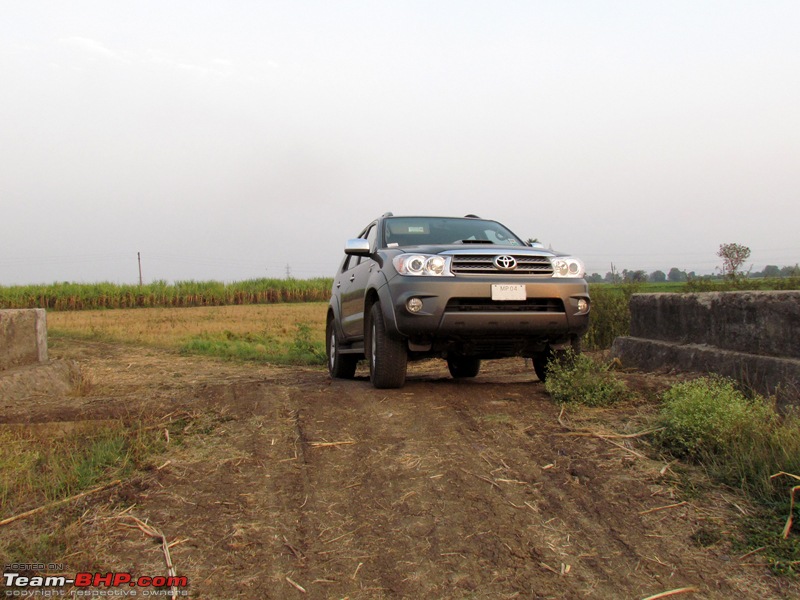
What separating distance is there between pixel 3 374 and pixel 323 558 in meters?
5.20

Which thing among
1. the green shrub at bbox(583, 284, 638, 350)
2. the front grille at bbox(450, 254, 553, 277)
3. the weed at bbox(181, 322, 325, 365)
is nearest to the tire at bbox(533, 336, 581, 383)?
the front grille at bbox(450, 254, 553, 277)

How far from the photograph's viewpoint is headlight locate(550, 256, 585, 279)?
5.97 metres

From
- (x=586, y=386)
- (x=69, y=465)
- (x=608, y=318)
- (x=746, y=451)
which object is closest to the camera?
(x=746, y=451)

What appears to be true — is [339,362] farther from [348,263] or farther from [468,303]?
[468,303]

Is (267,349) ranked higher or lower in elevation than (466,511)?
lower

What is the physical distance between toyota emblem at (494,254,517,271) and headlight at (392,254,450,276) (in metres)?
0.42

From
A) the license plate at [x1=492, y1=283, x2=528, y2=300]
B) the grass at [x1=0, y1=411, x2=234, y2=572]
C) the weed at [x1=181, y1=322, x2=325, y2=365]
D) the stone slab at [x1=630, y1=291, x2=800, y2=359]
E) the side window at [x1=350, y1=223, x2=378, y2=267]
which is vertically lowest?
the weed at [x1=181, y1=322, x2=325, y2=365]

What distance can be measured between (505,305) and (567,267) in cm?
77

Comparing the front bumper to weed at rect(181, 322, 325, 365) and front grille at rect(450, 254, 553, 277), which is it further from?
weed at rect(181, 322, 325, 365)

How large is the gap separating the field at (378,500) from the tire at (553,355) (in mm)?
505

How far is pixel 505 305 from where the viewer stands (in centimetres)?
568

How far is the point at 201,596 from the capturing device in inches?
116

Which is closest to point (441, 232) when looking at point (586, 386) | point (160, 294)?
point (586, 386)

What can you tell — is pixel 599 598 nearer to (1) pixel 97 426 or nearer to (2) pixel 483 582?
(2) pixel 483 582
